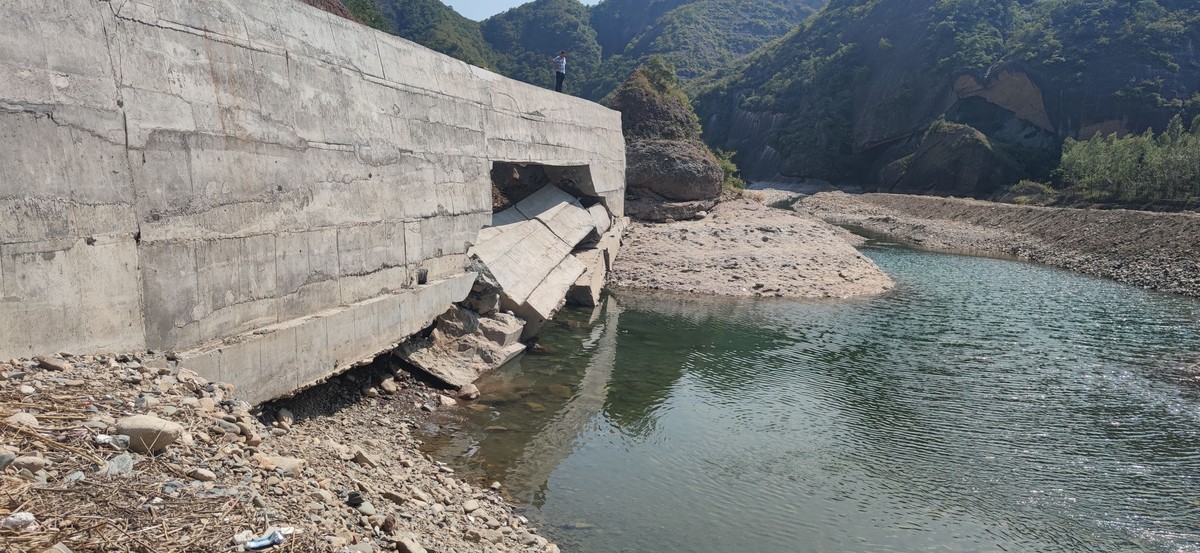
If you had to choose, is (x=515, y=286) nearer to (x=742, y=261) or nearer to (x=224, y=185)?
(x=224, y=185)

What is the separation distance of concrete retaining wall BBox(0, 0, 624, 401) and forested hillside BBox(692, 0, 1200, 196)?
4882cm

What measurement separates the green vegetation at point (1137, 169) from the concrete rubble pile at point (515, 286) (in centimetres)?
2879

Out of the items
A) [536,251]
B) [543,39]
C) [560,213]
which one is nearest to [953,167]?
[560,213]

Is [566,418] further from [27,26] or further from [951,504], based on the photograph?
[27,26]

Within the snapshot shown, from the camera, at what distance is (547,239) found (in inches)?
574

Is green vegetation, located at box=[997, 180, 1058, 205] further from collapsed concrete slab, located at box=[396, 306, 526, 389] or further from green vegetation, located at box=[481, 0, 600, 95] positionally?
green vegetation, located at box=[481, 0, 600, 95]

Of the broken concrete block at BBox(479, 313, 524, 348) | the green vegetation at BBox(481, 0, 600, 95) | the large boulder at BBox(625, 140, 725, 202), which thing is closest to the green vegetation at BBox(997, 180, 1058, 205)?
the large boulder at BBox(625, 140, 725, 202)

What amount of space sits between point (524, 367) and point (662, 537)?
5013 millimetres

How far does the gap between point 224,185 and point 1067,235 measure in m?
31.9

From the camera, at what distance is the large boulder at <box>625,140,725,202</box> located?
2428 cm

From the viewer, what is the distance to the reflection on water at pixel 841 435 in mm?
6879

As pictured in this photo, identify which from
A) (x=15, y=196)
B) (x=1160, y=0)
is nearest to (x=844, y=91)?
(x=1160, y=0)

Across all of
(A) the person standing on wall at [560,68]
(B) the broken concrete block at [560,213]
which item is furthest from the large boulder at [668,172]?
(B) the broken concrete block at [560,213]

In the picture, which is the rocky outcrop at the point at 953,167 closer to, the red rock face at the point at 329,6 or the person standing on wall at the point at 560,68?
the person standing on wall at the point at 560,68
